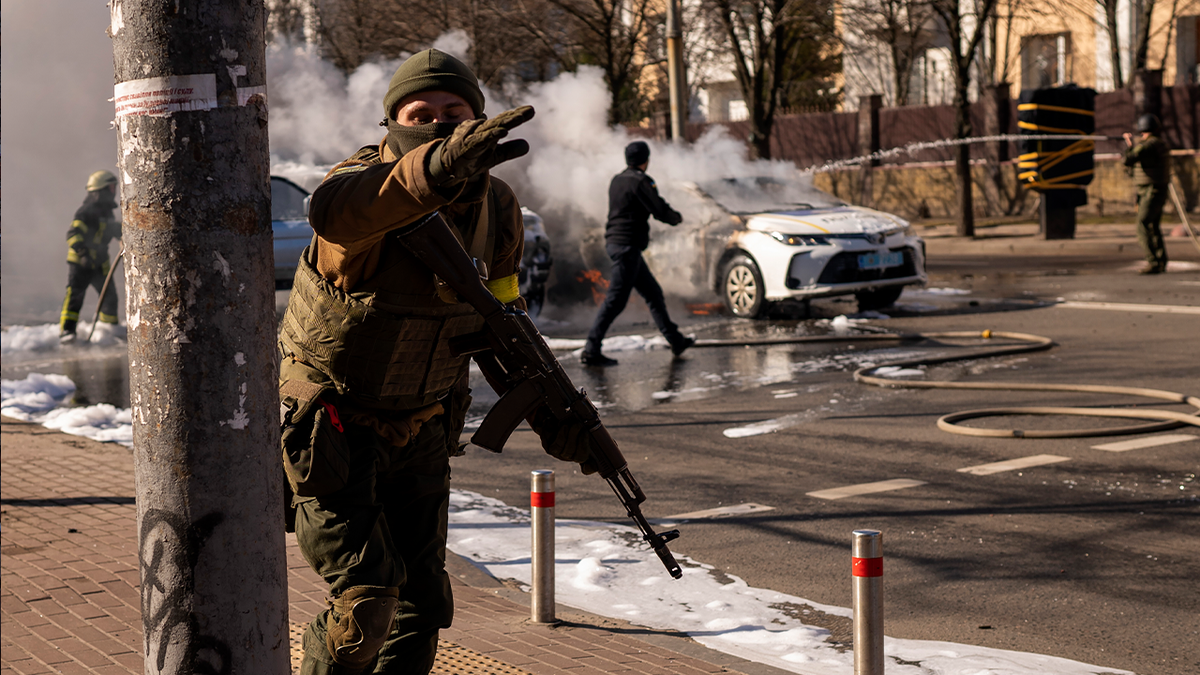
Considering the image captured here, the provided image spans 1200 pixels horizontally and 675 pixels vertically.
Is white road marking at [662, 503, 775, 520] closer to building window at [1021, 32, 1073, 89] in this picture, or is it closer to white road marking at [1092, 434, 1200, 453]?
white road marking at [1092, 434, 1200, 453]

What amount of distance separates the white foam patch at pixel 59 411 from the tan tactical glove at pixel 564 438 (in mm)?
5713

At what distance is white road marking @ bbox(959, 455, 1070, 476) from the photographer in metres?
6.77

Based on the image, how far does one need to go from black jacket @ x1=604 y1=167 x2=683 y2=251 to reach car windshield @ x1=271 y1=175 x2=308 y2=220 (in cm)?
394

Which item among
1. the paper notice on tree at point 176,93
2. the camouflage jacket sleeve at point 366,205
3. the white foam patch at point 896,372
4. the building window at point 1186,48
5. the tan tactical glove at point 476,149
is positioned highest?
the building window at point 1186,48

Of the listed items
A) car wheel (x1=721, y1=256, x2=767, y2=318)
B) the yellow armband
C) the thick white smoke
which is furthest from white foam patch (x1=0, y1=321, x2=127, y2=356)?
the yellow armband

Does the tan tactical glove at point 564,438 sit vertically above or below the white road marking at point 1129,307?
above

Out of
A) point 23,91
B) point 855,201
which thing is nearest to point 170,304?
point 23,91

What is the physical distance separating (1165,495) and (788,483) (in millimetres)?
1810

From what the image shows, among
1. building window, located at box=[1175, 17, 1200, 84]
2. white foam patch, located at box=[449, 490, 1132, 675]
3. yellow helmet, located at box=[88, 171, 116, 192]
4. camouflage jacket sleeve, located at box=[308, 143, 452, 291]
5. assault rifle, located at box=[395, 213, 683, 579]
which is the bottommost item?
white foam patch, located at box=[449, 490, 1132, 675]

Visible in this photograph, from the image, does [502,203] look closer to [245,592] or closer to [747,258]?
[245,592]

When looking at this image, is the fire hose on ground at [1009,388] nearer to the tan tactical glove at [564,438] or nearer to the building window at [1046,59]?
the tan tactical glove at [564,438]

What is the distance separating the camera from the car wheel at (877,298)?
1404cm

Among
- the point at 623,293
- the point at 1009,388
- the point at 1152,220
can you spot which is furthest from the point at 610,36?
the point at 1009,388

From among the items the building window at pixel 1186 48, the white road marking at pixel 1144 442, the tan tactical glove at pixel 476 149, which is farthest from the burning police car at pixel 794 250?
the building window at pixel 1186 48
